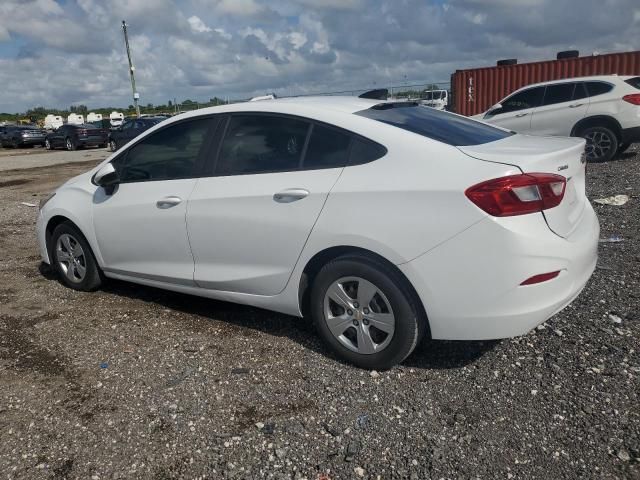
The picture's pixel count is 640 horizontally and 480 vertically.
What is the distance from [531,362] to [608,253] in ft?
7.81

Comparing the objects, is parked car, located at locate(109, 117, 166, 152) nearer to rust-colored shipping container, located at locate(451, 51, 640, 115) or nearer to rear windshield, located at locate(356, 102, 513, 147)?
rust-colored shipping container, located at locate(451, 51, 640, 115)

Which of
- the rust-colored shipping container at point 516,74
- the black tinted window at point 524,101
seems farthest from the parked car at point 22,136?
the black tinted window at point 524,101

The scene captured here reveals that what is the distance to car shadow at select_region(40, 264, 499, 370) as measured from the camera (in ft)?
11.1

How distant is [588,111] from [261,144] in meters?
9.00

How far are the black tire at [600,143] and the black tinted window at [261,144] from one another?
8863 millimetres

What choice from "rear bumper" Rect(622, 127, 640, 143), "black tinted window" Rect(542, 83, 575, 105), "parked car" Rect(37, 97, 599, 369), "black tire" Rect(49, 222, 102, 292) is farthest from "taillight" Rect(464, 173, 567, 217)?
"black tinted window" Rect(542, 83, 575, 105)

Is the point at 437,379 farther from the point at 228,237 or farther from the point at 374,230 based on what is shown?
the point at 228,237

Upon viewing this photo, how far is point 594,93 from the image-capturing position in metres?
10.4

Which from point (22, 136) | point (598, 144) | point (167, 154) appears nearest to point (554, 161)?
point (167, 154)

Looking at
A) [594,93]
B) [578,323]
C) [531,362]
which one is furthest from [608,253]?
[594,93]

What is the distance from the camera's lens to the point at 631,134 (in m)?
9.99

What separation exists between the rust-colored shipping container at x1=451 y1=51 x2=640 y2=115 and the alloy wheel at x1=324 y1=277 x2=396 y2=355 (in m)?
17.1

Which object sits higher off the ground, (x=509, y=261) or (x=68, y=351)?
(x=509, y=261)

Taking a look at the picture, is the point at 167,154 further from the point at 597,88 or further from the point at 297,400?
the point at 597,88
